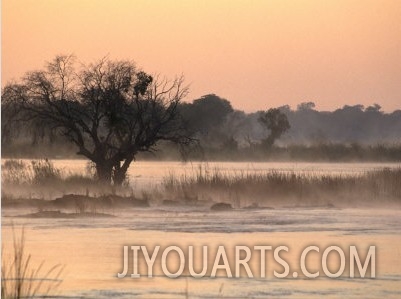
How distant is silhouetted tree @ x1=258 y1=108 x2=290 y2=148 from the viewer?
41.2 meters

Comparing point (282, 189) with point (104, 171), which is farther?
point (104, 171)

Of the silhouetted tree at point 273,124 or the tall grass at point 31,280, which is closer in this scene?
the tall grass at point 31,280

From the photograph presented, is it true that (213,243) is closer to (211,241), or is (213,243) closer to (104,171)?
(211,241)

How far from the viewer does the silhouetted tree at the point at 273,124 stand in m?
41.2

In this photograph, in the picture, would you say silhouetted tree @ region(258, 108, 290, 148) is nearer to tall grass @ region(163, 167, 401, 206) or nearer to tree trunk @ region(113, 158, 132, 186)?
tree trunk @ region(113, 158, 132, 186)

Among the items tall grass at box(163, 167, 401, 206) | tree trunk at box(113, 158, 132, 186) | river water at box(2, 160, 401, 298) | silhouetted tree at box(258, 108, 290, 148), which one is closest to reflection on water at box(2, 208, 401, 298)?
river water at box(2, 160, 401, 298)

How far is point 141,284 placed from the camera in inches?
438

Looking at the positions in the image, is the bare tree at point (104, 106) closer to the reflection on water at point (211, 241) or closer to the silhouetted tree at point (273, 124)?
the reflection on water at point (211, 241)

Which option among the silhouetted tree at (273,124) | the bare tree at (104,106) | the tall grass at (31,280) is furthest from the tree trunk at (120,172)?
the silhouetted tree at (273,124)

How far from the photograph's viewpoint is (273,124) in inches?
1645

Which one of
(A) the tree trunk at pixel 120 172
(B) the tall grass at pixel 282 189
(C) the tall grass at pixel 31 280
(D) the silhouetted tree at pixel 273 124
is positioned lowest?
(C) the tall grass at pixel 31 280

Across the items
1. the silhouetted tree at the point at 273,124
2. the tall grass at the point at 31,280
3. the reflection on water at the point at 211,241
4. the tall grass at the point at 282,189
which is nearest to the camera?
the tall grass at the point at 31,280

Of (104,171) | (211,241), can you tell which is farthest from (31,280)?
(104,171)

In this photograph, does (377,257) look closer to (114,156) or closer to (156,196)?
(156,196)
